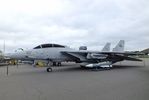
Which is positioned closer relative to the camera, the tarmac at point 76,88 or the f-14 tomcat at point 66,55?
the tarmac at point 76,88

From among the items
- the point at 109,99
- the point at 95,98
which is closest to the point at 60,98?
the point at 95,98

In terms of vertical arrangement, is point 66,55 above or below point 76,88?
above

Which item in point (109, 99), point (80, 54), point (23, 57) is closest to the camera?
point (109, 99)

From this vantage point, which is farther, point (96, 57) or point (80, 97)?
point (96, 57)

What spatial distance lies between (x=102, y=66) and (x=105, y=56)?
5.20ft

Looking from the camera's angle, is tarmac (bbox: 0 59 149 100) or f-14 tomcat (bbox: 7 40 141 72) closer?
tarmac (bbox: 0 59 149 100)

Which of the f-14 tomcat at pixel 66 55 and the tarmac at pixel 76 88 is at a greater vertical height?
the f-14 tomcat at pixel 66 55

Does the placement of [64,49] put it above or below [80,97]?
above

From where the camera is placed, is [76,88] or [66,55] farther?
[66,55]

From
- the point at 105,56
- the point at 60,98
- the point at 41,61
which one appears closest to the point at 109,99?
the point at 60,98

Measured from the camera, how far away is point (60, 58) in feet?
55.3

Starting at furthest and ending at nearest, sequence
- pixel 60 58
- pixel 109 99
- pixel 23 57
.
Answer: pixel 60 58
pixel 23 57
pixel 109 99

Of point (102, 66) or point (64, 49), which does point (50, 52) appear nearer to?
point (64, 49)

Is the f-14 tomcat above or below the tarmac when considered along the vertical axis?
above
